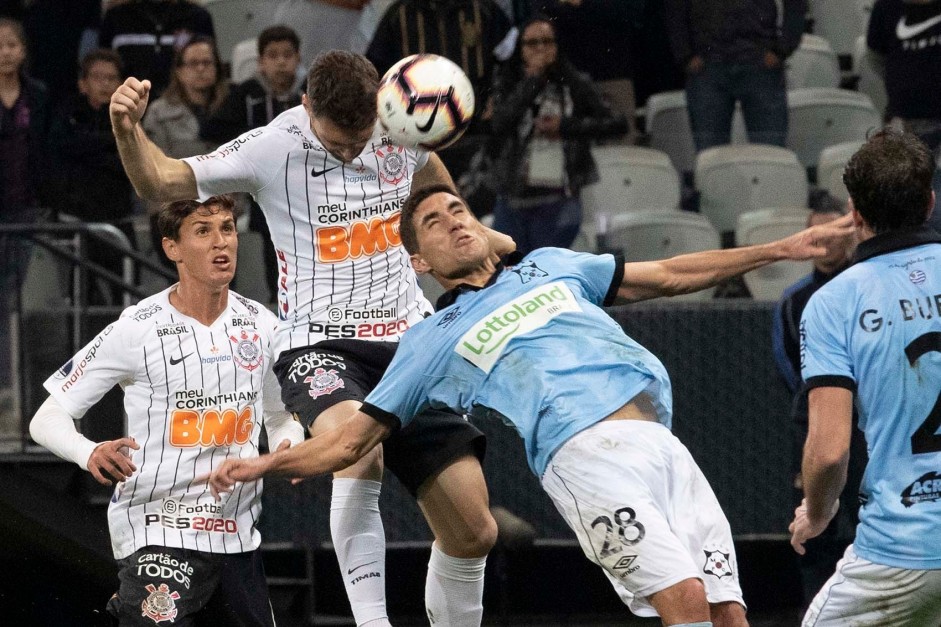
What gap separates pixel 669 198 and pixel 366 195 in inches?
149

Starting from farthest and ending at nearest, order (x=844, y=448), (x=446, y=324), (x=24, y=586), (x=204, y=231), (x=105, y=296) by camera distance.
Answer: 1. (x=105, y=296)
2. (x=24, y=586)
3. (x=204, y=231)
4. (x=446, y=324)
5. (x=844, y=448)

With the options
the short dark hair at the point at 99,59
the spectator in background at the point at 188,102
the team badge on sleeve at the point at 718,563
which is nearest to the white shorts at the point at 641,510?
the team badge on sleeve at the point at 718,563

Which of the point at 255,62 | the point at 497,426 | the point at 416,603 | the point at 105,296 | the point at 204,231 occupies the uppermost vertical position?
the point at 255,62

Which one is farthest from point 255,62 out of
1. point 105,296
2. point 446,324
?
point 446,324

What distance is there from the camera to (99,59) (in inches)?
369

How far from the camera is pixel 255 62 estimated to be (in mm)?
10188

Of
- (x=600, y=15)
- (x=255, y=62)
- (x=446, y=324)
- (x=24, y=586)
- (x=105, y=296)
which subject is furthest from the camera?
(x=255, y=62)

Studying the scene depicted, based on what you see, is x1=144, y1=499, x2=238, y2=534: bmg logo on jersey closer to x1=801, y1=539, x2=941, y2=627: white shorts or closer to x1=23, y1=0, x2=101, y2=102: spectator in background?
x1=801, y1=539, x2=941, y2=627: white shorts

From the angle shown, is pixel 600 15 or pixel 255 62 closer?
pixel 600 15

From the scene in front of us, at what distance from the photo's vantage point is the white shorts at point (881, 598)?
14.3 ft

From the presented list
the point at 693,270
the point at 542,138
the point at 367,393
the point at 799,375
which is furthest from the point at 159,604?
the point at 542,138

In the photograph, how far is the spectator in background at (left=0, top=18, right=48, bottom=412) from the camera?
29.6 feet

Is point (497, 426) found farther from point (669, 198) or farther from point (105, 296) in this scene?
point (105, 296)

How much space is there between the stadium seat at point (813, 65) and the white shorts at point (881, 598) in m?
5.72
